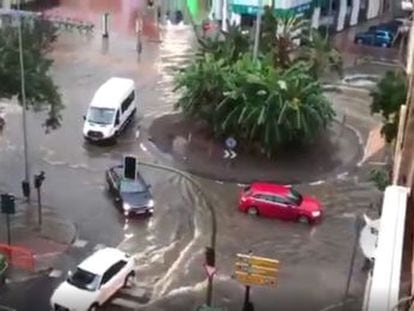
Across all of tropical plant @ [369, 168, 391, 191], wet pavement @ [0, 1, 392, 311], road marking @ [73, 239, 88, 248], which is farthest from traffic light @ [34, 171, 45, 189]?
tropical plant @ [369, 168, 391, 191]

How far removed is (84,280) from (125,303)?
533 millimetres

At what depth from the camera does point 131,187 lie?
38.3ft

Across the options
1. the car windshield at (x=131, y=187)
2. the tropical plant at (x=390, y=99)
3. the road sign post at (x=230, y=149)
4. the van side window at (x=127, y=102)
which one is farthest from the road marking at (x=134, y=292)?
the van side window at (x=127, y=102)

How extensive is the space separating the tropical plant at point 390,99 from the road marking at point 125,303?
4.91m

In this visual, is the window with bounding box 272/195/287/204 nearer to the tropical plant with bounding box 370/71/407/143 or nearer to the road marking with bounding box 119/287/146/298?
the tropical plant with bounding box 370/71/407/143

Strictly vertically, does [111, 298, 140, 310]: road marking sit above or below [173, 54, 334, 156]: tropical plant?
below

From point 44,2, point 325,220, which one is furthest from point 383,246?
point 44,2

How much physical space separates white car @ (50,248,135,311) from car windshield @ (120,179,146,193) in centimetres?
211

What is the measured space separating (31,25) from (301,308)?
8.31m

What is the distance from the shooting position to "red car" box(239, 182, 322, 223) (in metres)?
11.4

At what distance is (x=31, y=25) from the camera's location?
15.2 meters

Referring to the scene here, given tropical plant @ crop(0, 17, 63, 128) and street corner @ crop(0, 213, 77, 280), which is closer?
street corner @ crop(0, 213, 77, 280)

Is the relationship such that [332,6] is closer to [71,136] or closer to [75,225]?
[71,136]

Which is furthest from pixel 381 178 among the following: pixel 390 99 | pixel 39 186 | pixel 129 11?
pixel 129 11
